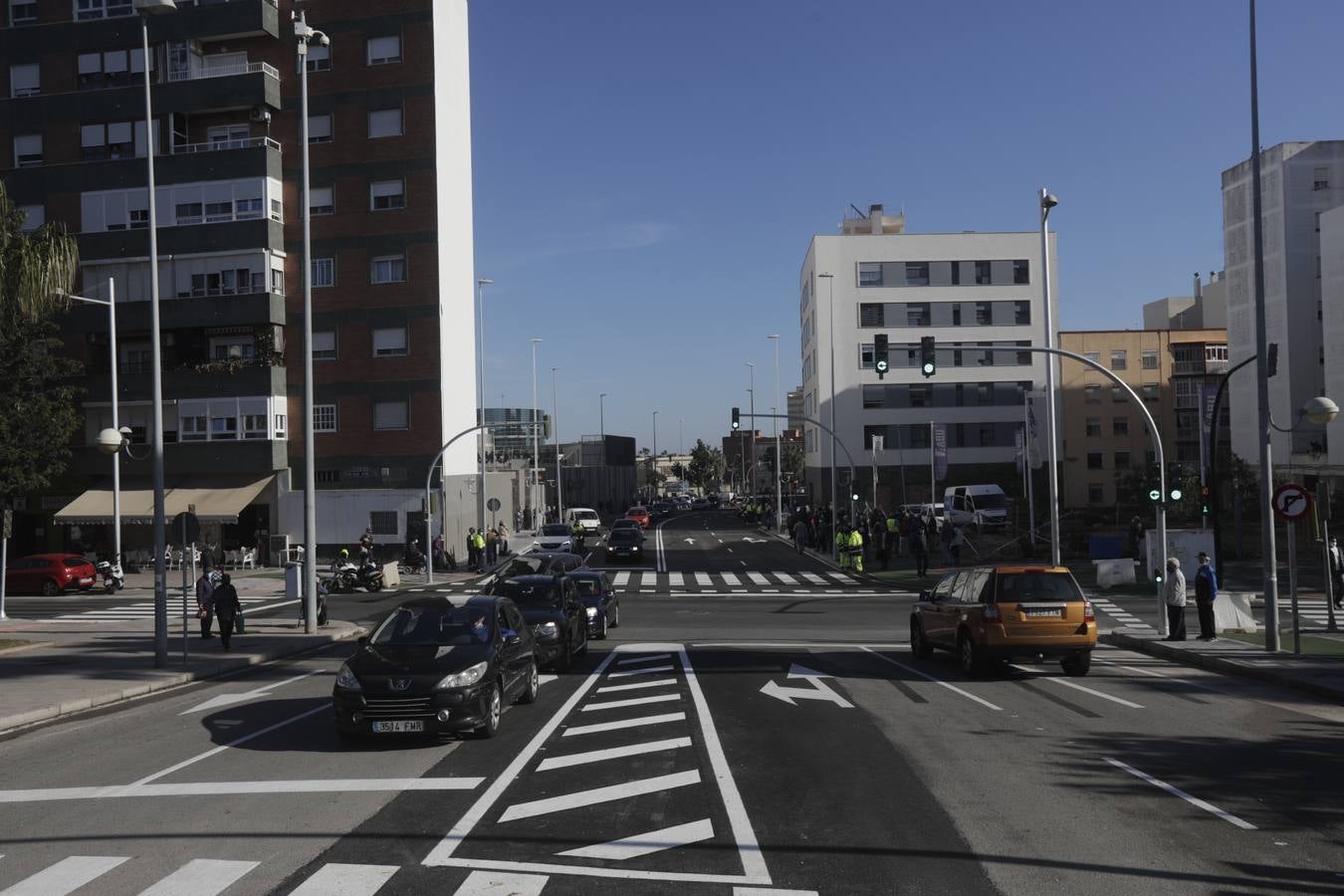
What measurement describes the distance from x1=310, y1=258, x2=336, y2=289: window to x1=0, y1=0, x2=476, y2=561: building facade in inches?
3.9

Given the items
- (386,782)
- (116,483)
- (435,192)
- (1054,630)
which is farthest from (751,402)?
(386,782)

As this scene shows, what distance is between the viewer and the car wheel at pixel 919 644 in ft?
66.1

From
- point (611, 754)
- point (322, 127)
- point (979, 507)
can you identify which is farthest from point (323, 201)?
point (611, 754)

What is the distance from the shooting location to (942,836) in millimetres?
8438

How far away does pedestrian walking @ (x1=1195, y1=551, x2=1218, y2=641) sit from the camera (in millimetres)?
21031

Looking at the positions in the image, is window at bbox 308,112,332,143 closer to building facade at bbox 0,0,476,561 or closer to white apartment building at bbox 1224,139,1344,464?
building facade at bbox 0,0,476,561

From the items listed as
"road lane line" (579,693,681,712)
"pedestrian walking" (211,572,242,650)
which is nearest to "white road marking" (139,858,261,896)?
"road lane line" (579,693,681,712)

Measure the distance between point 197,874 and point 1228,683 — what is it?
49.0 feet

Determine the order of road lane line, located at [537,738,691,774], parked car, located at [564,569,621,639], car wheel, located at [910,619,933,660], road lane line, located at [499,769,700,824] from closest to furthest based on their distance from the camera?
road lane line, located at [499,769,700,824] → road lane line, located at [537,738,691,774] → car wheel, located at [910,619,933,660] → parked car, located at [564,569,621,639]

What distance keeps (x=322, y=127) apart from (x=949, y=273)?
45454mm

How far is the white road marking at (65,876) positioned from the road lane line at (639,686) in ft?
28.5

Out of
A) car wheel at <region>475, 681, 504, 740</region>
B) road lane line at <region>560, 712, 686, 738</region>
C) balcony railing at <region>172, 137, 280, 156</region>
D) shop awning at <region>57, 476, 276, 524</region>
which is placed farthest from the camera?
balcony railing at <region>172, 137, 280, 156</region>

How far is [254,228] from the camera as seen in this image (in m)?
48.1

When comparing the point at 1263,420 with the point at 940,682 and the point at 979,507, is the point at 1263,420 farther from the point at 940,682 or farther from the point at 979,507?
the point at 979,507
